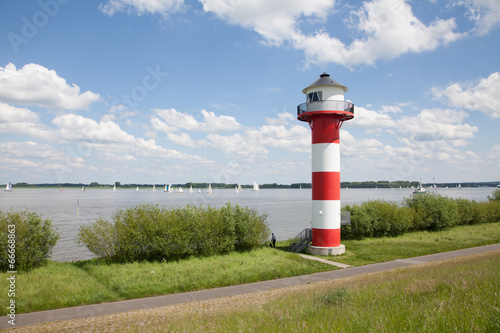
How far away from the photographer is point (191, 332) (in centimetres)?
770

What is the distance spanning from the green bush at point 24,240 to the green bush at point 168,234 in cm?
211

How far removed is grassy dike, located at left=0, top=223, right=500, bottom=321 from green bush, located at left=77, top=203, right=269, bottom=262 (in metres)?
0.86

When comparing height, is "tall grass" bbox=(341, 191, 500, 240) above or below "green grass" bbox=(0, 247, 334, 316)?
above

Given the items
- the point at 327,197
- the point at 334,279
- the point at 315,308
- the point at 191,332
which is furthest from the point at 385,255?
the point at 191,332

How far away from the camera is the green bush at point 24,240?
1675cm

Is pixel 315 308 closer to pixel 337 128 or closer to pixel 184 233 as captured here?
pixel 184 233

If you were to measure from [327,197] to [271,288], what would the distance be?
32.9ft

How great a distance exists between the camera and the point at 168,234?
20812 mm

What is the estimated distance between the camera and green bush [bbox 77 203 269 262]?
20.2m

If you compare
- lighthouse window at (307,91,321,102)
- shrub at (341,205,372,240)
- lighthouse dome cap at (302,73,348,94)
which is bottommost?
shrub at (341,205,372,240)

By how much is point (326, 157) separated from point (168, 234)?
11842mm

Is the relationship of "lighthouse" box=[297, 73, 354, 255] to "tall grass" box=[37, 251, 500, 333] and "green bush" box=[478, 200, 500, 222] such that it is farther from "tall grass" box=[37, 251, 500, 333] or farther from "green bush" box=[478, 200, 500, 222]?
"green bush" box=[478, 200, 500, 222]

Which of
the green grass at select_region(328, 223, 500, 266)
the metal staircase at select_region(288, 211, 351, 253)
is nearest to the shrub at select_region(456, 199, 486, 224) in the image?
the green grass at select_region(328, 223, 500, 266)

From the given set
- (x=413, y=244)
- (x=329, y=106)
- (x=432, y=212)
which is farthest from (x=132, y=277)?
(x=432, y=212)
